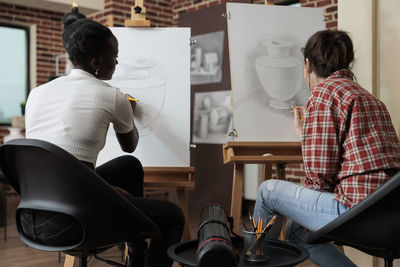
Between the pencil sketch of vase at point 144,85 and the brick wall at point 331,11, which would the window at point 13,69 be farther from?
the brick wall at point 331,11

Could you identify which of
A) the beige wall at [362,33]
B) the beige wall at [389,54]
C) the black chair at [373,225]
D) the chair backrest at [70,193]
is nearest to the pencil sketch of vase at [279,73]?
the beige wall at [362,33]

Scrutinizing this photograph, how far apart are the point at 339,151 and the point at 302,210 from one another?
24 centimetres

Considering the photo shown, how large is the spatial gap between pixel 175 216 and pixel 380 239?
70 cm

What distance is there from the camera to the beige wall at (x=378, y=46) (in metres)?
2.31

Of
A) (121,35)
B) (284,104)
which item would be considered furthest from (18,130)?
(284,104)

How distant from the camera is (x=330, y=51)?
172cm

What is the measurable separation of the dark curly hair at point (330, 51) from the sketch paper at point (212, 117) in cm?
223

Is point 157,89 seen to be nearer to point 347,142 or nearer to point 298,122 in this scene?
point 298,122

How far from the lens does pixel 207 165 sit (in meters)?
4.27

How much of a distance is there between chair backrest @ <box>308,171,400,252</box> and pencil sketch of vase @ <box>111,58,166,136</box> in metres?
1.44

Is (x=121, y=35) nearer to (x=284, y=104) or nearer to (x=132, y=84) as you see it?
(x=132, y=84)

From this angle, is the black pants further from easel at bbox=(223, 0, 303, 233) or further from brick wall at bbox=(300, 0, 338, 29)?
brick wall at bbox=(300, 0, 338, 29)

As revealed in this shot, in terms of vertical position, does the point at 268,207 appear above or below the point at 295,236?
above

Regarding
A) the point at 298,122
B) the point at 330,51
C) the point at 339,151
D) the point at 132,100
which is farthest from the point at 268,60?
the point at 339,151
